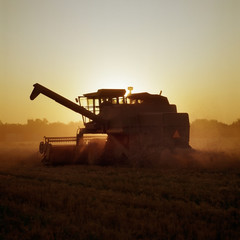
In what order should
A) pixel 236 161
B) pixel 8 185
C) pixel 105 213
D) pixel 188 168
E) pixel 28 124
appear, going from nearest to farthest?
pixel 105 213 → pixel 8 185 → pixel 188 168 → pixel 236 161 → pixel 28 124

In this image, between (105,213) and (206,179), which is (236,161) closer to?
(206,179)

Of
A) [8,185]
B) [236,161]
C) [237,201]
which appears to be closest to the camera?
[237,201]

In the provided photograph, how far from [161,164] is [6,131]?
7942 cm

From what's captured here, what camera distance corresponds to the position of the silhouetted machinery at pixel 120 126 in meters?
15.8

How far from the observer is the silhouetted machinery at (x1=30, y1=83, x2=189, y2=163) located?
15766 millimetres

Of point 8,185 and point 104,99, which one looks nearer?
point 8,185

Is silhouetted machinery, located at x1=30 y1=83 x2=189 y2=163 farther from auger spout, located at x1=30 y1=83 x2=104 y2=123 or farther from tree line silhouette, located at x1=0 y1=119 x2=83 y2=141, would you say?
tree line silhouette, located at x1=0 y1=119 x2=83 y2=141

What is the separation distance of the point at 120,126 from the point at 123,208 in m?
9.77

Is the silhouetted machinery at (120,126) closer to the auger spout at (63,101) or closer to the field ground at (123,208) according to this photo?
the auger spout at (63,101)

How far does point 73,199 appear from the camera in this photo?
7.93m

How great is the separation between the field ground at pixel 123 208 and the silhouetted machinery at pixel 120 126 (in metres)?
4.60

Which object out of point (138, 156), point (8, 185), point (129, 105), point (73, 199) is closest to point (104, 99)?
point (129, 105)

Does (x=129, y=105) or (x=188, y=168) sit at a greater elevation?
(x=129, y=105)

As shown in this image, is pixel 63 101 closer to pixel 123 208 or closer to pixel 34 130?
pixel 123 208
